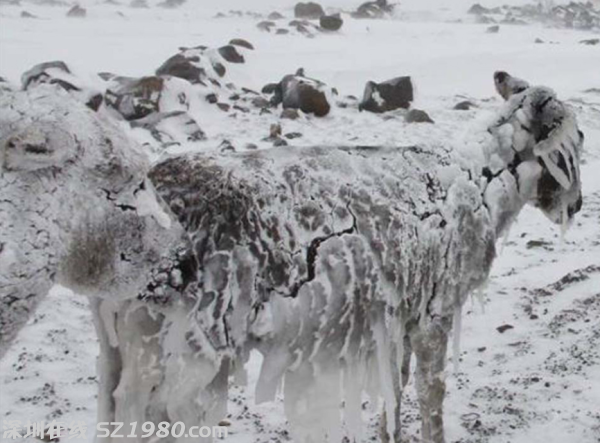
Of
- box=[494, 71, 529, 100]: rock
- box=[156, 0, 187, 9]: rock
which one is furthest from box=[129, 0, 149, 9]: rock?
box=[494, 71, 529, 100]: rock

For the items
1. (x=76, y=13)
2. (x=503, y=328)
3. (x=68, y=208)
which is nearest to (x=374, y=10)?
(x=76, y=13)

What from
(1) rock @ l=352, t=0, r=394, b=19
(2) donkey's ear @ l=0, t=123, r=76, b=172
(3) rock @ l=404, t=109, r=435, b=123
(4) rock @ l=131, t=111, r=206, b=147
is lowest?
(1) rock @ l=352, t=0, r=394, b=19

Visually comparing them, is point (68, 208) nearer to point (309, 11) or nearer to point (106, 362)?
point (106, 362)

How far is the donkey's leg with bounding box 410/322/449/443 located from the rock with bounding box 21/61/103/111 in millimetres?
6620

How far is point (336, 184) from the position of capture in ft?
10.3

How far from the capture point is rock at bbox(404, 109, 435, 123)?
1138cm

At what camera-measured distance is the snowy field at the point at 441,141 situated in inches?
173

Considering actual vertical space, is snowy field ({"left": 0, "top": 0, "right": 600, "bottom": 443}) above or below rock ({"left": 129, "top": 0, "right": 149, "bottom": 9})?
above

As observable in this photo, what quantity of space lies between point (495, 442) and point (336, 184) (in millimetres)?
1942

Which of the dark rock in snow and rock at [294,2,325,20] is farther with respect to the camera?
rock at [294,2,325,20]

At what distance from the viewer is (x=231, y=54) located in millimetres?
14664

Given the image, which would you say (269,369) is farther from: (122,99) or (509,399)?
(122,99)

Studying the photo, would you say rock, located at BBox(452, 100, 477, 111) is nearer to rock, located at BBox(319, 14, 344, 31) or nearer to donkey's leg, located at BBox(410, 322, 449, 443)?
rock, located at BBox(319, 14, 344, 31)

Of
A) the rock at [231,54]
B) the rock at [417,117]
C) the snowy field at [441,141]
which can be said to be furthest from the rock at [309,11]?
the rock at [417,117]
